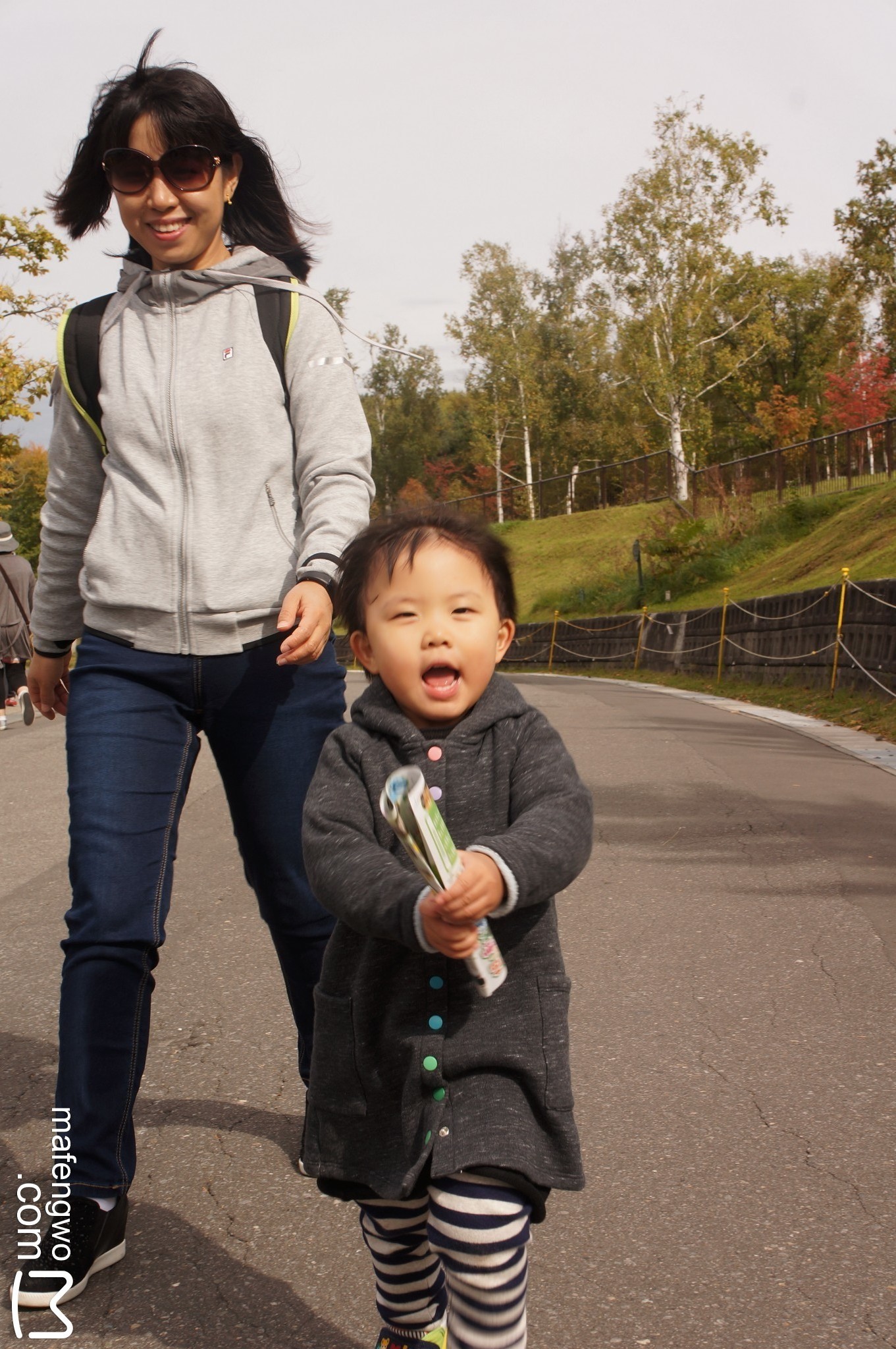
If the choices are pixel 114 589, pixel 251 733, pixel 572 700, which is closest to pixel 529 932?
pixel 251 733

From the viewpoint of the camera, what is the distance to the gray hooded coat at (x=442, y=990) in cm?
201

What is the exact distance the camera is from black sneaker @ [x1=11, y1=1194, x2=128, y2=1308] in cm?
265

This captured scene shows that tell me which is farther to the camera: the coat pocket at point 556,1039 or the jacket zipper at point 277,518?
the jacket zipper at point 277,518

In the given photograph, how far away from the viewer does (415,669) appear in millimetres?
2146

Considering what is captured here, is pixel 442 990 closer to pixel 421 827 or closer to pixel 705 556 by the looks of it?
pixel 421 827

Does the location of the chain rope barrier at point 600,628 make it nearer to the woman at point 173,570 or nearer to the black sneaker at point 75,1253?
the woman at point 173,570

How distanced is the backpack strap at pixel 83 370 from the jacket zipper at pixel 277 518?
37 cm

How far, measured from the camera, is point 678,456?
158 feet

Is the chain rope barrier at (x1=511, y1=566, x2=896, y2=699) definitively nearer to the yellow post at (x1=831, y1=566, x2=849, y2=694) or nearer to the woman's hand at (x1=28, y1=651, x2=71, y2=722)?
the yellow post at (x1=831, y1=566, x2=849, y2=694)

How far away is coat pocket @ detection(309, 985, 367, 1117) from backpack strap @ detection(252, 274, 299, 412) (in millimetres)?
1349

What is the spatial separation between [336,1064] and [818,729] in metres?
11.7

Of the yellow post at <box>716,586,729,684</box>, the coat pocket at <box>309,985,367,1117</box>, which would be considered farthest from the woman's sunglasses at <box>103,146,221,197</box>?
the yellow post at <box>716,586,729,684</box>

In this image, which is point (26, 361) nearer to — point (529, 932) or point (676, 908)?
point (676, 908)

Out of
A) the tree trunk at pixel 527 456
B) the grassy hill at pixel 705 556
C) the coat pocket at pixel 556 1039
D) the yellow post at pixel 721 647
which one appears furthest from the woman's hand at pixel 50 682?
the tree trunk at pixel 527 456
